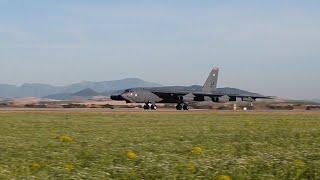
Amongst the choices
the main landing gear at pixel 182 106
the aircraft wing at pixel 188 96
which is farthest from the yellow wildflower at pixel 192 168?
the aircraft wing at pixel 188 96

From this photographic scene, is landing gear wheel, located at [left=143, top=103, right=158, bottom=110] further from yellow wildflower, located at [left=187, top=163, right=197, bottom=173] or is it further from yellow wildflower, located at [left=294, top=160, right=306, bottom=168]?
yellow wildflower, located at [left=187, top=163, right=197, bottom=173]

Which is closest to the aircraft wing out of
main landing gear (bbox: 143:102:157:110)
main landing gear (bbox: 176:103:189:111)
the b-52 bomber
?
the b-52 bomber

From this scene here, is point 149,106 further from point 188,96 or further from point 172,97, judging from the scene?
point 188,96

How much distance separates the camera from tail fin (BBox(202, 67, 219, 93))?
339 ft

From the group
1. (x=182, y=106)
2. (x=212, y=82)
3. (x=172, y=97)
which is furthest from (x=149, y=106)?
(x=212, y=82)

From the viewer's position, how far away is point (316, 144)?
53.2 feet

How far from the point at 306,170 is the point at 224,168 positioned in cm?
145

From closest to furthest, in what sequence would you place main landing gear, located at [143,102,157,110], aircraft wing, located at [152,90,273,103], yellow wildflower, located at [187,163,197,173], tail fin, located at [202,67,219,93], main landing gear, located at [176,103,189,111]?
yellow wildflower, located at [187,163,197,173] < main landing gear, located at [143,102,157,110] < main landing gear, located at [176,103,189,111] < aircraft wing, located at [152,90,273,103] < tail fin, located at [202,67,219,93]

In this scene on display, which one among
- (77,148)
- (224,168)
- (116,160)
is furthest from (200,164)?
(77,148)

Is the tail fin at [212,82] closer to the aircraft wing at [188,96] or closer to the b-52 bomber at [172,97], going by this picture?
the b-52 bomber at [172,97]

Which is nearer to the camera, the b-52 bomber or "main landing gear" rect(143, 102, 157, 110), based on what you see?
"main landing gear" rect(143, 102, 157, 110)

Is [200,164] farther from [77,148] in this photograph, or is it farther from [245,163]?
[77,148]

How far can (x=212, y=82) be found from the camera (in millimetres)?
105750

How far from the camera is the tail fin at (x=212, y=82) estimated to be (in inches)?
4070
